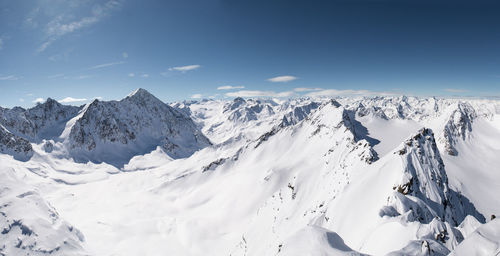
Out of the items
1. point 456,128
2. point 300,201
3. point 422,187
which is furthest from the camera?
point 456,128

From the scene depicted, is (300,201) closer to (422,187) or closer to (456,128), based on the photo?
(422,187)

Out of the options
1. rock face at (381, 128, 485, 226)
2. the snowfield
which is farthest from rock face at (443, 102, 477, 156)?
rock face at (381, 128, 485, 226)

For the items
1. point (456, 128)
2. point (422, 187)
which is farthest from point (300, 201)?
point (456, 128)

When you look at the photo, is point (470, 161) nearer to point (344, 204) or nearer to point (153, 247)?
point (344, 204)

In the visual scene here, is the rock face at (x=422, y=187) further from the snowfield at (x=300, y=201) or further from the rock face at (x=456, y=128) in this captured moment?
the rock face at (x=456, y=128)

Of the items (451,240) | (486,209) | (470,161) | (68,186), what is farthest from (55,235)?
(470,161)

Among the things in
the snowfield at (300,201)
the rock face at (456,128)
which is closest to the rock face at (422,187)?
the snowfield at (300,201)

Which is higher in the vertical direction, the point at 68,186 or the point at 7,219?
the point at 7,219

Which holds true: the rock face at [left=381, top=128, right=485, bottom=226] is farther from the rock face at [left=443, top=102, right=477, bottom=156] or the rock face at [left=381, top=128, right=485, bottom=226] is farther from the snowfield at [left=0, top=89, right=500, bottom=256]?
the rock face at [left=443, top=102, right=477, bottom=156]
